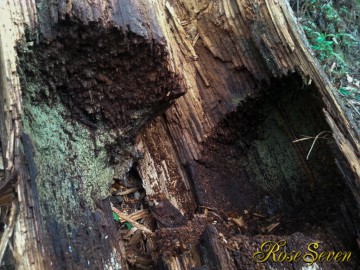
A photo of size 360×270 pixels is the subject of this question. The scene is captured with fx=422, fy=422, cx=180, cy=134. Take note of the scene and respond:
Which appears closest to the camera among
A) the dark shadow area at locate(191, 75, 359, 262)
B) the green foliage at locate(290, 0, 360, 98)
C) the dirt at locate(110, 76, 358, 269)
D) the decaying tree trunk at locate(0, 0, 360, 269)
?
the decaying tree trunk at locate(0, 0, 360, 269)

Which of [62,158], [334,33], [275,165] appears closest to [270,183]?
[275,165]

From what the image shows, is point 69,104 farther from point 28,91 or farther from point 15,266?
point 15,266

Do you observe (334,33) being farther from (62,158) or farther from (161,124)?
(62,158)

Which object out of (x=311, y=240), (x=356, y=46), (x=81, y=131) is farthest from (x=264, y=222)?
(x=356, y=46)

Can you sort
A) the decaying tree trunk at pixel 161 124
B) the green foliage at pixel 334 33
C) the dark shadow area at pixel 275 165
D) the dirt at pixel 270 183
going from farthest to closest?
the green foliage at pixel 334 33 → the dark shadow area at pixel 275 165 → the dirt at pixel 270 183 → the decaying tree trunk at pixel 161 124

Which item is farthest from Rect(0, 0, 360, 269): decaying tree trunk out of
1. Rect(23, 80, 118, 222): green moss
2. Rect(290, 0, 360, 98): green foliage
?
Rect(290, 0, 360, 98): green foliage

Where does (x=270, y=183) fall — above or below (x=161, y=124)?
below

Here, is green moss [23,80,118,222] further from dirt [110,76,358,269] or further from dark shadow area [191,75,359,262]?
dark shadow area [191,75,359,262]

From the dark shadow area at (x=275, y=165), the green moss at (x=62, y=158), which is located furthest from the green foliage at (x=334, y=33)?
the green moss at (x=62, y=158)

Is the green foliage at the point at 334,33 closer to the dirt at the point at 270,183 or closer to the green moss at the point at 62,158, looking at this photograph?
the dirt at the point at 270,183
